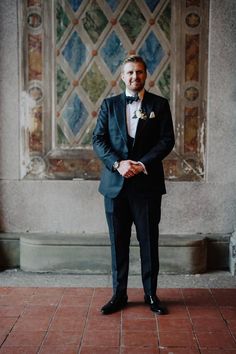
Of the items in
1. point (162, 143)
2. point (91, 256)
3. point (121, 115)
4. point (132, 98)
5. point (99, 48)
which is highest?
point (99, 48)

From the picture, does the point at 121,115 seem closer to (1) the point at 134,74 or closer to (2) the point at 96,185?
(1) the point at 134,74

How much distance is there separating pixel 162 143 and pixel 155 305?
3.99ft

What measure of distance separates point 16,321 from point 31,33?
268 centimetres

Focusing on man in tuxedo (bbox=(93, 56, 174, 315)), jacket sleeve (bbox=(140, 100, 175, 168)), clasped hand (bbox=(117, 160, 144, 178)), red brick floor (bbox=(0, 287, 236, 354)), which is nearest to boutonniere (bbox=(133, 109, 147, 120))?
man in tuxedo (bbox=(93, 56, 174, 315))

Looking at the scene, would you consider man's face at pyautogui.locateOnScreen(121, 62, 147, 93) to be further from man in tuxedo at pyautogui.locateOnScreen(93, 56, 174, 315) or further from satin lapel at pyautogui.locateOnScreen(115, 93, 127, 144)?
satin lapel at pyautogui.locateOnScreen(115, 93, 127, 144)

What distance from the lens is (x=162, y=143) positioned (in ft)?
12.0

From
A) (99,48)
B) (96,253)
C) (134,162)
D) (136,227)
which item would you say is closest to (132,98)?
(134,162)

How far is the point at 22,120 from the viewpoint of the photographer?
4.81m

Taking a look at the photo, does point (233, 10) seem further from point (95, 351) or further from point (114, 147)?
point (95, 351)

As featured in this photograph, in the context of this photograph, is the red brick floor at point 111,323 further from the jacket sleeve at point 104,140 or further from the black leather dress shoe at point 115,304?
the jacket sleeve at point 104,140

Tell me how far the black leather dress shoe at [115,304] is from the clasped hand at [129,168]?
96cm

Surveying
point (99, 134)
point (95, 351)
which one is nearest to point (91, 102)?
point (99, 134)

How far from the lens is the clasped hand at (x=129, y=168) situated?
352 cm

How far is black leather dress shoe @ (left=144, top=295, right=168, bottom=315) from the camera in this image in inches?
145
